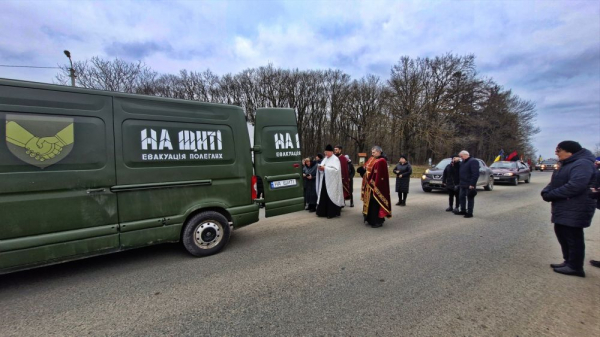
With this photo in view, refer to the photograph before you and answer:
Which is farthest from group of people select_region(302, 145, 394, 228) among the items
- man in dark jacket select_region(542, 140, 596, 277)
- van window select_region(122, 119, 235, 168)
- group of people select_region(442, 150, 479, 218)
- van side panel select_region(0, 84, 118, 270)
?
van side panel select_region(0, 84, 118, 270)

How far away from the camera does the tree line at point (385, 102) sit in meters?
29.9

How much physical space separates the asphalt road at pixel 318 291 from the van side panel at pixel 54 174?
1.88 feet

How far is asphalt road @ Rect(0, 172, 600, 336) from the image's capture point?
2.46 meters

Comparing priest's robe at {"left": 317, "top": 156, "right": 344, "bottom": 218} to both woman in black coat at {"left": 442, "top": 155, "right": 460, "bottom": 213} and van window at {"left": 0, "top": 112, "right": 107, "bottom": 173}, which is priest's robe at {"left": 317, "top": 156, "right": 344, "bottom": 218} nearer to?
woman in black coat at {"left": 442, "top": 155, "right": 460, "bottom": 213}

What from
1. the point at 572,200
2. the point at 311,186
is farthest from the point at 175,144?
the point at 572,200

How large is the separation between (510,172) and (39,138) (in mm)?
19224

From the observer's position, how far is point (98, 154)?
11.2 feet

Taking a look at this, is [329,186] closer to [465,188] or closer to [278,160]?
[278,160]

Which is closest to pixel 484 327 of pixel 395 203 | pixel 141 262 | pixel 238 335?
pixel 238 335

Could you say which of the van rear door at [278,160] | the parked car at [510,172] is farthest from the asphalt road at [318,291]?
the parked car at [510,172]

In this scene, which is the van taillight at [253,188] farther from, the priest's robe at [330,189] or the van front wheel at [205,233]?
the priest's robe at [330,189]

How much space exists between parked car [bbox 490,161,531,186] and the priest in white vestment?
43.4 ft

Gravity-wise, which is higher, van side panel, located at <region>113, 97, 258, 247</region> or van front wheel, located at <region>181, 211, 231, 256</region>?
van side panel, located at <region>113, 97, 258, 247</region>

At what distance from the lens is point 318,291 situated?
3.07 m
